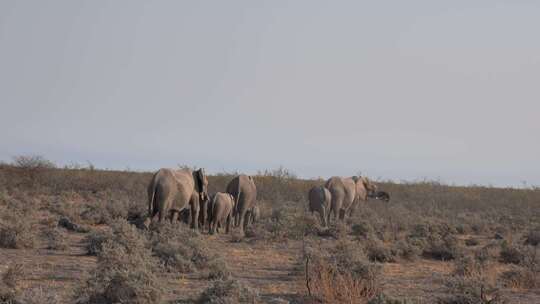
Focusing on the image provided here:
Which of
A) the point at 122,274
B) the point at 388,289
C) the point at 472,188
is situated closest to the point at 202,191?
the point at 388,289

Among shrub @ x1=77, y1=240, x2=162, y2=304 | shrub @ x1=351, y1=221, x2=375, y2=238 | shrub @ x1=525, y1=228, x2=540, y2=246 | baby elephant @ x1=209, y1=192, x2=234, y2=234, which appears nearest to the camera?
shrub @ x1=77, y1=240, x2=162, y2=304

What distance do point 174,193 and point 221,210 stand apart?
2.48m

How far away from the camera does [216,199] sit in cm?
1988

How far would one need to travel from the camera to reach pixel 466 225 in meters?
26.5

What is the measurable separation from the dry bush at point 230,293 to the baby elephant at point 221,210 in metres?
10.9

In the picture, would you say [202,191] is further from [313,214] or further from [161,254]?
[161,254]

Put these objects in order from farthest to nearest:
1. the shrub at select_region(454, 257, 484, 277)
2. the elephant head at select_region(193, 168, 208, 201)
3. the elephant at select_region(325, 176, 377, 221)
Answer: the elephant at select_region(325, 176, 377, 221) < the elephant head at select_region(193, 168, 208, 201) < the shrub at select_region(454, 257, 484, 277)

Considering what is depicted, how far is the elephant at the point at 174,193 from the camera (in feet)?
57.1

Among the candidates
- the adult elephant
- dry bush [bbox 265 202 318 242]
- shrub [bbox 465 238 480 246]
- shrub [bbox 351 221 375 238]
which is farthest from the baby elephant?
shrub [bbox 465 238 480 246]

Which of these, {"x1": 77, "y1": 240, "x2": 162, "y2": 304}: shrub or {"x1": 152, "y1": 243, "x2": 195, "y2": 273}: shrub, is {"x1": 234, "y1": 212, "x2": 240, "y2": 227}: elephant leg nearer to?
{"x1": 152, "y1": 243, "x2": 195, "y2": 273}: shrub

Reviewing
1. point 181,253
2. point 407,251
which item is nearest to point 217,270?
point 181,253

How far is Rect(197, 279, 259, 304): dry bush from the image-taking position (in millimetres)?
8711

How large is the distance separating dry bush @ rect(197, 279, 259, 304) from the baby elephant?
35.6 ft

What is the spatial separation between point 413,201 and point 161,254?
1256 inches
